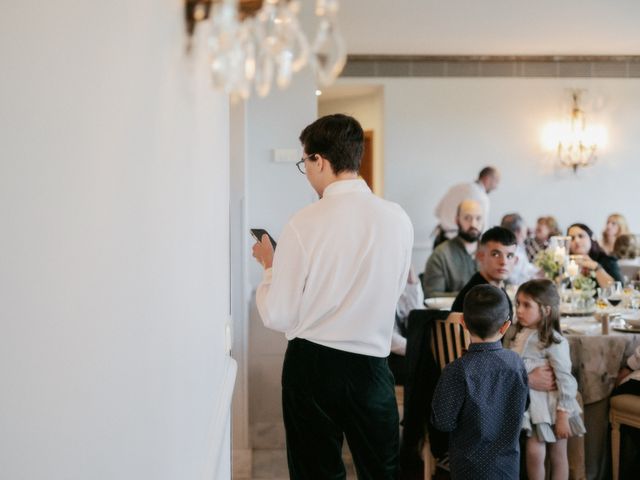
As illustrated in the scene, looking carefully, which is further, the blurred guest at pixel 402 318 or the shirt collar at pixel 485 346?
the blurred guest at pixel 402 318

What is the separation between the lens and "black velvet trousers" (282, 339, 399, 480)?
231 cm

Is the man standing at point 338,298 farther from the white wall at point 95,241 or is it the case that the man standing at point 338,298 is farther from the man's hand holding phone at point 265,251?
the white wall at point 95,241

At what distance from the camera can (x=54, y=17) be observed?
556mm

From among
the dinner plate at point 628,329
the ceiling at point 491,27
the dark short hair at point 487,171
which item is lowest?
the dinner plate at point 628,329

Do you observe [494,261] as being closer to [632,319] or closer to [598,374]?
[598,374]

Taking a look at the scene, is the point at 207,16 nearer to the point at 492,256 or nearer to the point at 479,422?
the point at 479,422

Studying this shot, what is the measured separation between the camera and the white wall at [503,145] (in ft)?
29.5

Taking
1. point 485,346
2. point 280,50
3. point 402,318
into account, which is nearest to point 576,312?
point 402,318

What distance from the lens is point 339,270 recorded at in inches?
87.9

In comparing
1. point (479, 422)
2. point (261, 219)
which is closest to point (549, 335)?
point (479, 422)

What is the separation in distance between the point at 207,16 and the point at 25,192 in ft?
2.64

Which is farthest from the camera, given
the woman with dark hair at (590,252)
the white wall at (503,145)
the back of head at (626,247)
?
the white wall at (503,145)

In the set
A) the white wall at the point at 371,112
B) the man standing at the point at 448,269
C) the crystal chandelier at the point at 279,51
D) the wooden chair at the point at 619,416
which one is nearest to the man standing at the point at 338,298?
the crystal chandelier at the point at 279,51

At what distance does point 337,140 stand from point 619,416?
2148 mm
